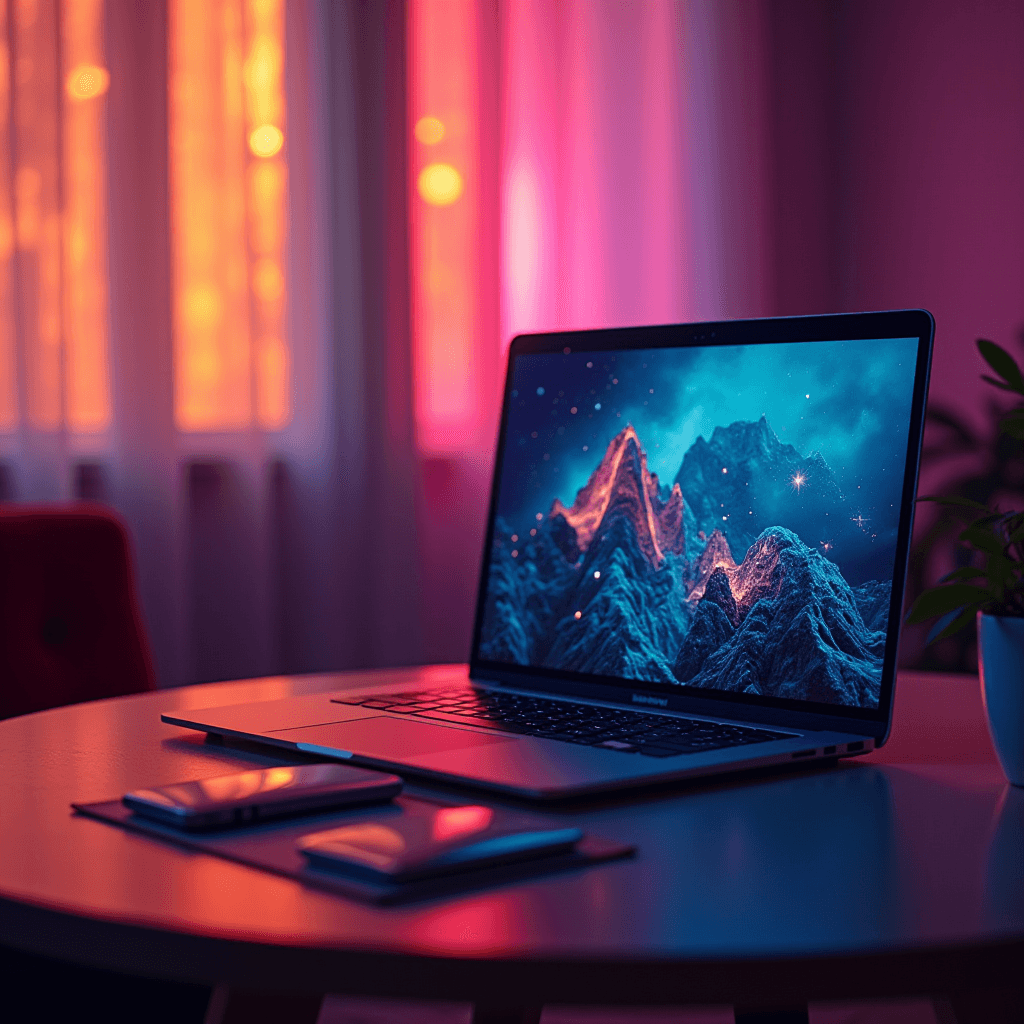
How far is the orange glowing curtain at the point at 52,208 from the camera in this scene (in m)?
2.23

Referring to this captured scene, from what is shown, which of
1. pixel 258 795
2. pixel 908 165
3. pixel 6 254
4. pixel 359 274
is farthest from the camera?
pixel 908 165

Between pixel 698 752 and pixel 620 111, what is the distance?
7.64ft

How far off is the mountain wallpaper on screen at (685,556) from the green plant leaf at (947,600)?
44 millimetres

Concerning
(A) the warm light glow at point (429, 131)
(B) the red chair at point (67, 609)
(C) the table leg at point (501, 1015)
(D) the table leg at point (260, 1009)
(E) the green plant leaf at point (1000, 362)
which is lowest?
(C) the table leg at point (501, 1015)

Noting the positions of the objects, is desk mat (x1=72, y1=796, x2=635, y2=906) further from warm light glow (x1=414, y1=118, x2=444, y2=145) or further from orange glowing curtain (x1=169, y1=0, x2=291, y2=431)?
warm light glow (x1=414, y1=118, x2=444, y2=145)

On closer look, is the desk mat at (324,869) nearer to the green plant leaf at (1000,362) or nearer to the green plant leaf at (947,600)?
the green plant leaf at (947,600)

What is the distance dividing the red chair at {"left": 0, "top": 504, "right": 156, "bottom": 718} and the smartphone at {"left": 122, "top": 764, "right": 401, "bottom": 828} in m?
0.76

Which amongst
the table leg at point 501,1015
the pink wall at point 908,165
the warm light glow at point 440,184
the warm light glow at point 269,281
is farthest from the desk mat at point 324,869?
the pink wall at point 908,165

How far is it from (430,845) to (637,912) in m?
0.09

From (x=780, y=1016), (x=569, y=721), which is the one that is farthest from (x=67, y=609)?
(x=780, y=1016)

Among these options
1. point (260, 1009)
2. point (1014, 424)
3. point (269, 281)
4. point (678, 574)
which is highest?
point (269, 281)

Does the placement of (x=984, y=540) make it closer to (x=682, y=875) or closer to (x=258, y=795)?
(x=682, y=875)

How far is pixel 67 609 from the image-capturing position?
143 centimetres

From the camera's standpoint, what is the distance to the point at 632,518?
1028 mm
